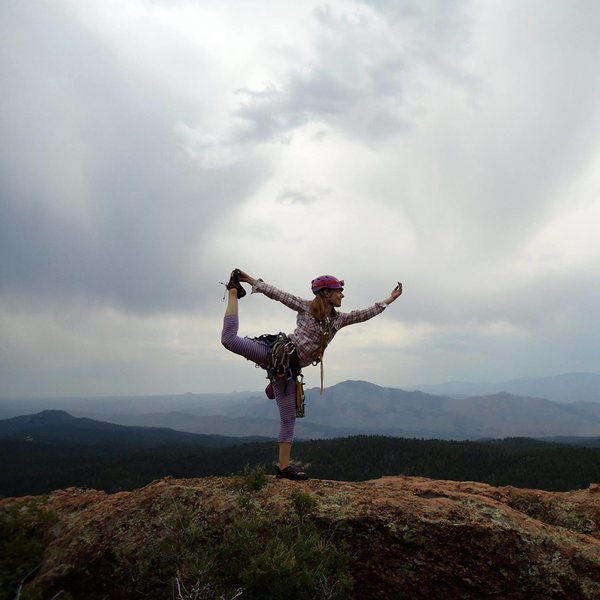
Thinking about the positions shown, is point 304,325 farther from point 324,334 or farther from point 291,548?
point 291,548

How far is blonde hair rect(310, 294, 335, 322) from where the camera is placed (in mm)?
7477

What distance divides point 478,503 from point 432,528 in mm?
1151

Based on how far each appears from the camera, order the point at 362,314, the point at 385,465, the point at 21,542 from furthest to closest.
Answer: the point at 385,465, the point at 362,314, the point at 21,542

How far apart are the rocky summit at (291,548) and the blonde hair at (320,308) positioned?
2743 mm

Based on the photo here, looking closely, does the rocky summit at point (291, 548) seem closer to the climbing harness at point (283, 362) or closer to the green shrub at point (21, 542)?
the green shrub at point (21, 542)

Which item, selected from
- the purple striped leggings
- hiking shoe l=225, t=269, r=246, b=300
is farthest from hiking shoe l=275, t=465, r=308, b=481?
hiking shoe l=225, t=269, r=246, b=300

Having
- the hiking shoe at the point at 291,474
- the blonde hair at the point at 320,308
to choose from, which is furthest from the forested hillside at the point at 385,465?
the blonde hair at the point at 320,308

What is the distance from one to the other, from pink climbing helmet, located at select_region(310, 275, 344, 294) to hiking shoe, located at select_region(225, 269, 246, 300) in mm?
1233

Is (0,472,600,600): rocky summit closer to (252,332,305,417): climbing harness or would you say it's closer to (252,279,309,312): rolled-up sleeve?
(252,332,305,417): climbing harness

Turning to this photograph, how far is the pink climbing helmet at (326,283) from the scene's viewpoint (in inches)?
297

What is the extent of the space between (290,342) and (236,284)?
1335 mm

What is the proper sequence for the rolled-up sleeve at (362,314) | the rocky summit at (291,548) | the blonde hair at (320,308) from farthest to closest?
the rolled-up sleeve at (362,314)
the blonde hair at (320,308)
the rocky summit at (291,548)

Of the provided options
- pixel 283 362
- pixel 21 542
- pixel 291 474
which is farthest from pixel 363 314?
pixel 21 542

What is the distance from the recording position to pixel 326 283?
7.54 meters
